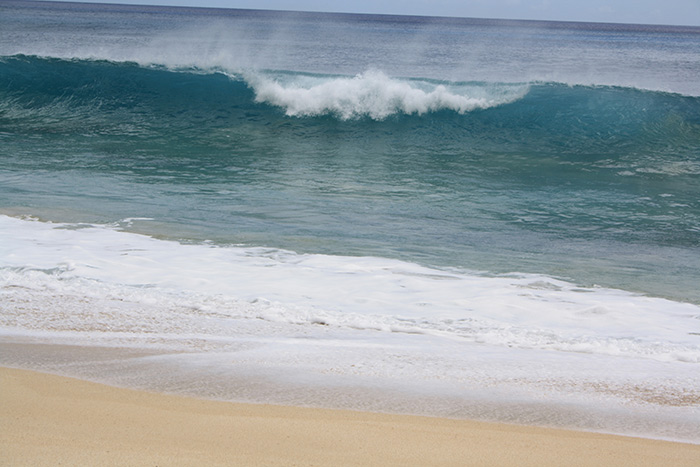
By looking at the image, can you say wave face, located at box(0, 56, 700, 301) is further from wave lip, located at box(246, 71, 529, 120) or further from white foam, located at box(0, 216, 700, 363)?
white foam, located at box(0, 216, 700, 363)

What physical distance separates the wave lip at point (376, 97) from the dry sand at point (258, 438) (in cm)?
1211

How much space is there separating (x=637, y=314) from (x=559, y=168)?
22.4 ft

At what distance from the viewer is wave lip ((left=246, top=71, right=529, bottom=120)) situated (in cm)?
1493

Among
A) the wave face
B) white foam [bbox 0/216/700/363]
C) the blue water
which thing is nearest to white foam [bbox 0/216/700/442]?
white foam [bbox 0/216/700/363]

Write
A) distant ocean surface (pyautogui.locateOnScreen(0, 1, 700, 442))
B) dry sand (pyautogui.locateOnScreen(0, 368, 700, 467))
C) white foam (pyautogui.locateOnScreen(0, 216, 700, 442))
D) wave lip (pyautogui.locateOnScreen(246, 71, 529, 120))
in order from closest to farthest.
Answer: dry sand (pyautogui.locateOnScreen(0, 368, 700, 467)) < white foam (pyautogui.locateOnScreen(0, 216, 700, 442)) < distant ocean surface (pyautogui.locateOnScreen(0, 1, 700, 442)) < wave lip (pyautogui.locateOnScreen(246, 71, 529, 120))

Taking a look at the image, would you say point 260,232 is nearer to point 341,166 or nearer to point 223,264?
point 223,264

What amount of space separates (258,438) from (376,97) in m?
13.0

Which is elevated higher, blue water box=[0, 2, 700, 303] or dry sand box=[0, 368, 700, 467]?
blue water box=[0, 2, 700, 303]

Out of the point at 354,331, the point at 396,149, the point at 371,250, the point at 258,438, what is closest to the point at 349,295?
the point at 354,331

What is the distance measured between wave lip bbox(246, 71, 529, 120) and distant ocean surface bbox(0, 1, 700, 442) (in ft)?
0.20

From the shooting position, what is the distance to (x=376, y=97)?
1517cm

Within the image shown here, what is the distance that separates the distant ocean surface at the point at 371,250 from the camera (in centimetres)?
350

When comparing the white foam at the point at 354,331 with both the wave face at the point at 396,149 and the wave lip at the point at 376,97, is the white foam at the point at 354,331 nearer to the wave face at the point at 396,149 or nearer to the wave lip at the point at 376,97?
the wave face at the point at 396,149

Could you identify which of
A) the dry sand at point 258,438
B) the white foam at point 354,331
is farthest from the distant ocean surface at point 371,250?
the dry sand at point 258,438
